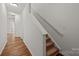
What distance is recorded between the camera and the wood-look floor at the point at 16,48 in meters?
2.04

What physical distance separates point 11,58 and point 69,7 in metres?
0.90

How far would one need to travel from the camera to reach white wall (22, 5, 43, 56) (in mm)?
2033

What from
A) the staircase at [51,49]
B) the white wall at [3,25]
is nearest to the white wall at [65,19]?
the staircase at [51,49]

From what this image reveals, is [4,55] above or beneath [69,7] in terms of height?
beneath

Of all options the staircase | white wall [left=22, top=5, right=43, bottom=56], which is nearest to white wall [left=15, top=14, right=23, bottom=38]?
white wall [left=22, top=5, right=43, bottom=56]

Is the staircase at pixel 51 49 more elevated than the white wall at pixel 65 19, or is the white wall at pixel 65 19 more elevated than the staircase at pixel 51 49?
the white wall at pixel 65 19

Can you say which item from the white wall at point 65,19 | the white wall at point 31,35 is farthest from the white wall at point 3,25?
the white wall at point 65,19

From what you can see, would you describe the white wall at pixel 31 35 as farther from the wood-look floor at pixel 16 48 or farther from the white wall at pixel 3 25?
the white wall at pixel 3 25

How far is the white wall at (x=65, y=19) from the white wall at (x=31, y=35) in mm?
144

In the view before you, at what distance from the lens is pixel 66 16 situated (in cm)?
204

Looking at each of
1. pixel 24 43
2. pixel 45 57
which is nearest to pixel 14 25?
pixel 24 43

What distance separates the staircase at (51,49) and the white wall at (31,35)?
73 mm

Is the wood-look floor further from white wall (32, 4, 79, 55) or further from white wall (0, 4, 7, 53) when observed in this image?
white wall (32, 4, 79, 55)

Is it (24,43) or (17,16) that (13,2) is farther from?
(24,43)
